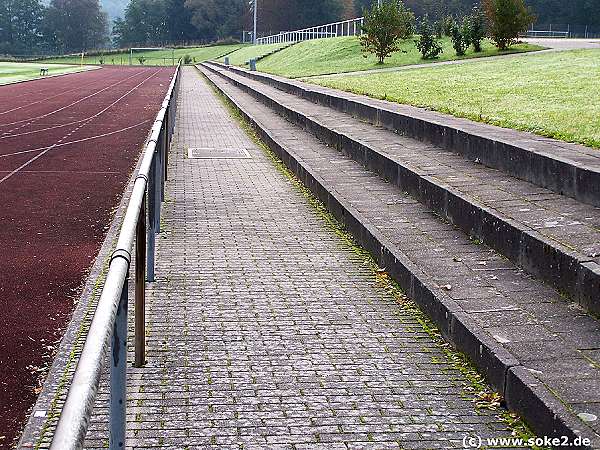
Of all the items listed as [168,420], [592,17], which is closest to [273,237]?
[168,420]

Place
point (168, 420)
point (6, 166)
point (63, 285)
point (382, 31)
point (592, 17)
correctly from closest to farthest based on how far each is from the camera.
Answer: point (168, 420) < point (63, 285) < point (6, 166) < point (382, 31) < point (592, 17)

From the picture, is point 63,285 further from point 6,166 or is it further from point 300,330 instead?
point 6,166

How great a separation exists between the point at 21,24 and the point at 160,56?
41.0 m

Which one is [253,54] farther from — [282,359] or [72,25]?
[72,25]

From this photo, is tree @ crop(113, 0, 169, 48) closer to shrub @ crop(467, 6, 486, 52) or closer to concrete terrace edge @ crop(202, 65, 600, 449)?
shrub @ crop(467, 6, 486, 52)

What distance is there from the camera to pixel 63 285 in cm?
765

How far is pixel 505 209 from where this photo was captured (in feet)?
25.3

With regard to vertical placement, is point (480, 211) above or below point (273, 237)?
above

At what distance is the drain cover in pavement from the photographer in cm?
1679

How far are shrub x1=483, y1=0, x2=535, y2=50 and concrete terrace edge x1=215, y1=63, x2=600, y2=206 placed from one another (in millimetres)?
20605

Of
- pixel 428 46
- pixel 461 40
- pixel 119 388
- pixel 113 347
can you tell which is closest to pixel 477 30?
pixel 461 40

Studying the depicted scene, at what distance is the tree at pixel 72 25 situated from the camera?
167 meters

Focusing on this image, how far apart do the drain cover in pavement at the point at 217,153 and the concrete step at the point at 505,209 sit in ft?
11.5

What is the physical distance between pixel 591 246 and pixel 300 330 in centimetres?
195
